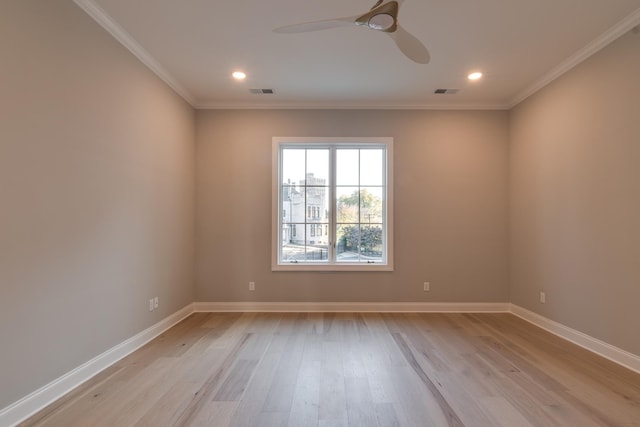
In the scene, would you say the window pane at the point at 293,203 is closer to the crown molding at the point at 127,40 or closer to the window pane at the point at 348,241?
the window pane at the point at 348,241

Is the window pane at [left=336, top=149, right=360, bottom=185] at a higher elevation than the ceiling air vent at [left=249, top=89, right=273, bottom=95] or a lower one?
lower

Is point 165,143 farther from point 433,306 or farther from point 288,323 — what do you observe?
point 433,306

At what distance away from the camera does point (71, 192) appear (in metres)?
2.15

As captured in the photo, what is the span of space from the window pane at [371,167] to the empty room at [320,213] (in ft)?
0.09

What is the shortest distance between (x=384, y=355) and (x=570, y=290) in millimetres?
2051

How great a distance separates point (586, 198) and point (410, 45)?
233cm

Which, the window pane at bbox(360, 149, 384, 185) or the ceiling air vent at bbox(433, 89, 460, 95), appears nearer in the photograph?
the ceiling air vent at bbox(433, 89, 460, 95)

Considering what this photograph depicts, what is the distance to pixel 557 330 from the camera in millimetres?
3197

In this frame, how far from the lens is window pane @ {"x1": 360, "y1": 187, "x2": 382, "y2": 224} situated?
13.9ft

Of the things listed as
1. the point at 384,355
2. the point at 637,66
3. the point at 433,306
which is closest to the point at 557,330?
the point at 433,306

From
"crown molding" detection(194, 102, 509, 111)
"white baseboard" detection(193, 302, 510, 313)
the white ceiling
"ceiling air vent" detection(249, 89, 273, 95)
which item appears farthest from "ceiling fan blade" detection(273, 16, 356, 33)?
"white baseboard" detection(193, 302, 510, 313)

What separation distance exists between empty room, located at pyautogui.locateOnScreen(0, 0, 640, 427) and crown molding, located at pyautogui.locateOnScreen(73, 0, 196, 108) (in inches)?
0.9

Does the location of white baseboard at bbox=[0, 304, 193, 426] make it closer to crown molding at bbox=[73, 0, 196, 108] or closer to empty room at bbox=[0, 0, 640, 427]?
empty room at bbox=[0, 0, 640, 427]

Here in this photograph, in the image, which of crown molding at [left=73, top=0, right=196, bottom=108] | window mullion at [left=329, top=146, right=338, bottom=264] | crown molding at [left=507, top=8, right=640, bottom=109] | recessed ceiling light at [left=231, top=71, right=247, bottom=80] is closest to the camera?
crown molding at [left=73, top=0, right=196, bottom=108]
